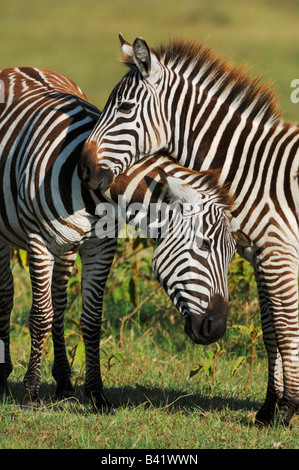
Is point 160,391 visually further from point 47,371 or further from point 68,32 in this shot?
point 68,32

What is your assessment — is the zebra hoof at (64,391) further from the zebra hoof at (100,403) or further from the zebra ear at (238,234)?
the zebra ear at (238,234)

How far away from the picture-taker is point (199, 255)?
4668 millimetres

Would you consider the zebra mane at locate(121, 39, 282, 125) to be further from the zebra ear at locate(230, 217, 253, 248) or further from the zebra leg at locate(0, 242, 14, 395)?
the zebra leg at locate(0, 242, 14, 395)

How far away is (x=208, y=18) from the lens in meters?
27.7

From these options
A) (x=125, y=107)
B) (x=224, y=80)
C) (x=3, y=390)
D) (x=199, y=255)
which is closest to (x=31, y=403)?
Result: (x=3, y=390)

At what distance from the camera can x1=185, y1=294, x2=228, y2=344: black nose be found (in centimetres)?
457

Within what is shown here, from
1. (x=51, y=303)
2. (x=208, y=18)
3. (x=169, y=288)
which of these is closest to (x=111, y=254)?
(x=51, y=303)

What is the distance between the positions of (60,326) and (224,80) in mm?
2538

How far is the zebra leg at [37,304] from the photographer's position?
211 inches

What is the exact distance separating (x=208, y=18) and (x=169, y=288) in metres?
24.7

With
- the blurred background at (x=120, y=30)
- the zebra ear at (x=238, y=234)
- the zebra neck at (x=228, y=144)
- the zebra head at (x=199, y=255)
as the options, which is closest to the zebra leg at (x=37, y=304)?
the zebra head at (x=199, y=255)

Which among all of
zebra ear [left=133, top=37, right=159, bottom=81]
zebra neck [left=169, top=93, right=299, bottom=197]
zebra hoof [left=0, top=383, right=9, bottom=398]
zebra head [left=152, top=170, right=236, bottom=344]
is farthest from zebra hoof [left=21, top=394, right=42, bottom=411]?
zebra ear [left=133, top=37, right=159, bottom=81]

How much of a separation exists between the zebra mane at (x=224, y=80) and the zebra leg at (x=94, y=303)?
56.9 inches

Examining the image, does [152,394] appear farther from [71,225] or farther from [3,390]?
[71,225]
